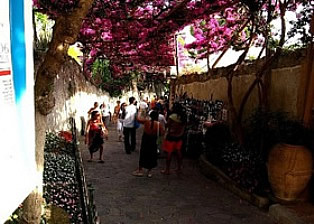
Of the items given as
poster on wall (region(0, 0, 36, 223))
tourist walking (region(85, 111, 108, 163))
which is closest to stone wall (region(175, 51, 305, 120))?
tourist walking (region(85, 111, 108, 163))

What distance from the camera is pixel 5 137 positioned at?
1.43 metres

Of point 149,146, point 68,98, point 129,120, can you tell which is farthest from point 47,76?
point 68,98

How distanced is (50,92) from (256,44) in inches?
303

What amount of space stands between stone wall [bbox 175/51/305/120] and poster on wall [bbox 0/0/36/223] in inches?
208

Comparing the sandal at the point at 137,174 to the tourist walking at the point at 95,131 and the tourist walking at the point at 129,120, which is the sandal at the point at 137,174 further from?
the tourist walking at the point at 129,120

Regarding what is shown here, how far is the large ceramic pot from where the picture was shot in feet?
18.4

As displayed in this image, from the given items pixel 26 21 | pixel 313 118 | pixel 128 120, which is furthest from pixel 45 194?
pixel 128 120

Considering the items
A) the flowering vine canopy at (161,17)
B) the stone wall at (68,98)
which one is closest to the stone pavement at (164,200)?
the stone wall at (68,98)

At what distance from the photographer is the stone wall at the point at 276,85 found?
252 inches

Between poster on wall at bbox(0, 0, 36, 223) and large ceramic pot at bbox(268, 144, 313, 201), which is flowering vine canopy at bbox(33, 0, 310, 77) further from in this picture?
poster on wall at bbox(0, 0, 36, 223)

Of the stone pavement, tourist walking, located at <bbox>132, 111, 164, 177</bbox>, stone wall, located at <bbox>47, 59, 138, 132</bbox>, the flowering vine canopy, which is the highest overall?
the flowering vine canopy

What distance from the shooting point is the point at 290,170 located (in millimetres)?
5637

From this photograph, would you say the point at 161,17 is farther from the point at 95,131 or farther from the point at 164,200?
the point at 164,200

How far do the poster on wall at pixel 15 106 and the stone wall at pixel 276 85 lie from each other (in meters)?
5.30
